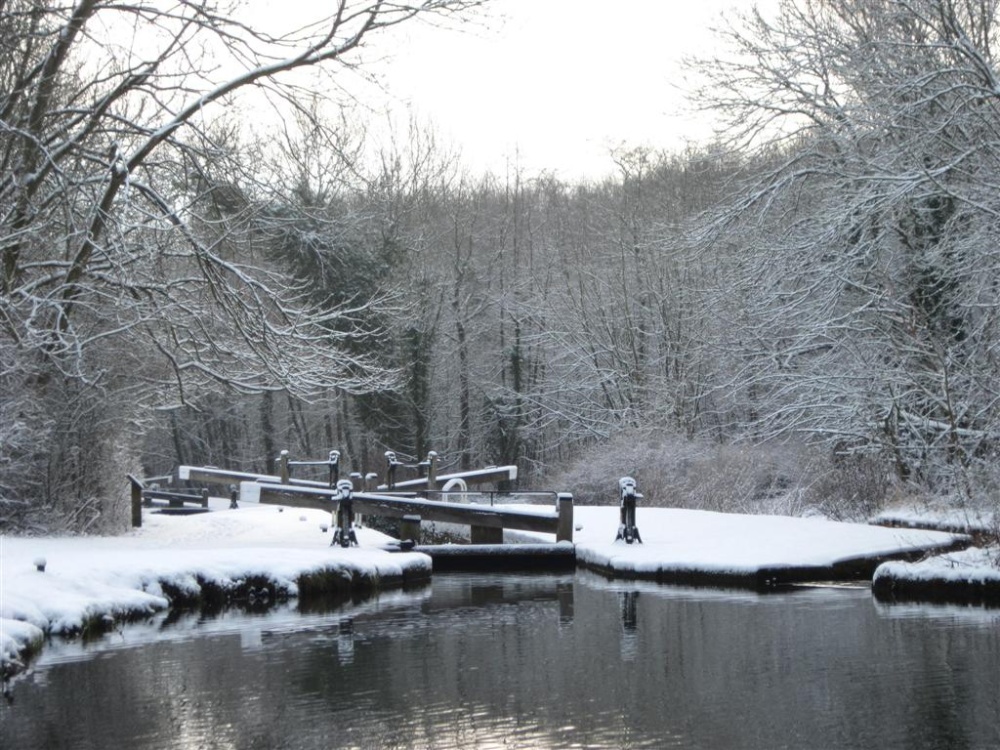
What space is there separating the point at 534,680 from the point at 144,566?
5508 mm

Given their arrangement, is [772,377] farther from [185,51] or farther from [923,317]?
[185,51]

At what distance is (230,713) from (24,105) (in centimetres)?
1036

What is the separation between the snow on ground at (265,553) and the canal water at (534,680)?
37 cm

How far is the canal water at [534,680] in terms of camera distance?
7668 millimetres

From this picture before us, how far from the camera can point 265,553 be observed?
14867 mm

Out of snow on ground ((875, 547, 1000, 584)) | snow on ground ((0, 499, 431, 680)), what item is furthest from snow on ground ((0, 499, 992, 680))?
snow on ground ((875, 547, 1000, 584))

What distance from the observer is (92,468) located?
18156mm

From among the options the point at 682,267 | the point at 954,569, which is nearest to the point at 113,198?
the point at 954,569

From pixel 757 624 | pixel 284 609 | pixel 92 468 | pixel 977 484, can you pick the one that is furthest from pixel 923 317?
pixel 92 468

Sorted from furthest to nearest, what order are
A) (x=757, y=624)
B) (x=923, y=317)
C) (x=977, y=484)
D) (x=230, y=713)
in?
(x=923, y=317) → (x=977, y=484) → (x=757, y=624) → (x=230, y=713)

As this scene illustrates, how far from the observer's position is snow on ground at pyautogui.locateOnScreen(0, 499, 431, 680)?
11.1 m

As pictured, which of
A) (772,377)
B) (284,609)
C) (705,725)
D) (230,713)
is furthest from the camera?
(772,377)

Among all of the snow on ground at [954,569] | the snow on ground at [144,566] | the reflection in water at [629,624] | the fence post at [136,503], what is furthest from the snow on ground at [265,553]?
the snow on ground at [954,569]

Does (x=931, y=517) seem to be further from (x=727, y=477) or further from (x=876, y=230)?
(x=727, y=477)
